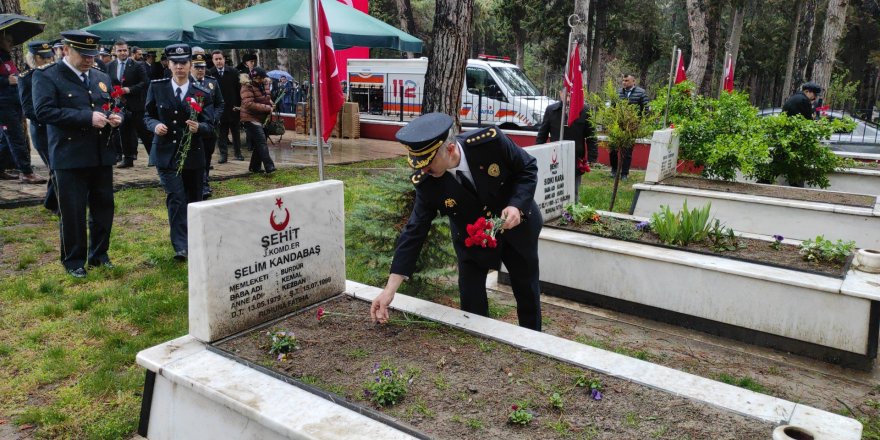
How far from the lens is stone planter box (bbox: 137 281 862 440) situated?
241cm

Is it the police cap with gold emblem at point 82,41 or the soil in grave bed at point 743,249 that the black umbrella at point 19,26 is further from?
the soil in grave bed at point 743,249

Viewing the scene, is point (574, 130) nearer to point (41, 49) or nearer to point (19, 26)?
point (41, 49)

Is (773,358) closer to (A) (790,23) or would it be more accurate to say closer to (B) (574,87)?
(B) (574,87)

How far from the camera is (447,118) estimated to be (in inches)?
123

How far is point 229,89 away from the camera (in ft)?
35.6

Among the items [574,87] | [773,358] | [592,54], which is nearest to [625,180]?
[574,87]

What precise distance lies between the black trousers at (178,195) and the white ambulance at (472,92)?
932 cm

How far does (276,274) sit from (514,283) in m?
1.45

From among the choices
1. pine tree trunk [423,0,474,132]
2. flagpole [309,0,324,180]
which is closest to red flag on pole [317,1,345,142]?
flagpole [309,0,324,180]

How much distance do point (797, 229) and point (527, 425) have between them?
5555mm

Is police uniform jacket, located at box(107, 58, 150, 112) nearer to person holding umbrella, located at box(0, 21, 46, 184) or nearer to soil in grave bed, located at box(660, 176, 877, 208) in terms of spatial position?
person holding umbrella, located at box(0, 21, 46, 184)

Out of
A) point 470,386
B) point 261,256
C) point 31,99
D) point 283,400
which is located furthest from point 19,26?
point 470,386

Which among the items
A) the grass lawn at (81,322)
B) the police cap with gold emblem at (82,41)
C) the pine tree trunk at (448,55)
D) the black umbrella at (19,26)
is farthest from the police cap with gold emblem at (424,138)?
the black umbrella at (19,26)

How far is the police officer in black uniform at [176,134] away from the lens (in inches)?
224
